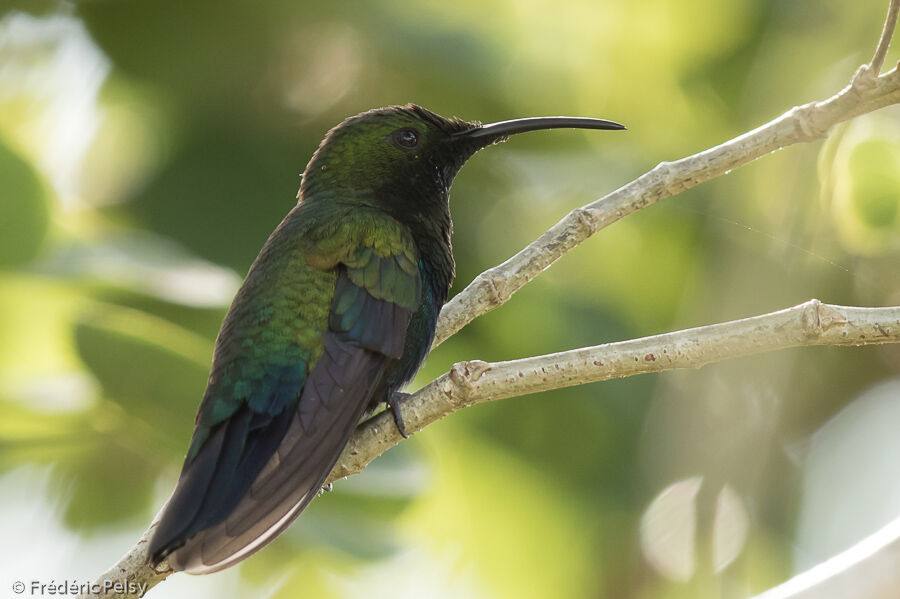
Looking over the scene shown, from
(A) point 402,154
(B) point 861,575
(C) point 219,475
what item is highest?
(A) point 402,154

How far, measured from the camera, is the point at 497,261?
4.53 m

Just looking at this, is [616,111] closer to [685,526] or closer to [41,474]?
[685,526]

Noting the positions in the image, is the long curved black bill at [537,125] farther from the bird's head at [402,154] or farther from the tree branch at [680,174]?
the tree branch at [680,174]

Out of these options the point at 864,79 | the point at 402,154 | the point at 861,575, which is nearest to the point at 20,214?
the point at 402,154

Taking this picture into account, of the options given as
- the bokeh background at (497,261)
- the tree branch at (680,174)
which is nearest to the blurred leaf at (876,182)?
the bokeh background at (497,261)

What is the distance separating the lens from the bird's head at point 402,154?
287 cm

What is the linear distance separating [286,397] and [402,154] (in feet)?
3.31

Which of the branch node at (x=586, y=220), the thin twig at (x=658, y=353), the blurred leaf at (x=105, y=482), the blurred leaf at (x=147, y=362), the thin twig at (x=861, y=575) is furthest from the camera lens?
the blurred leaf at (x=105, y=482)

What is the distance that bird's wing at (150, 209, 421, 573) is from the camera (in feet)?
6.28

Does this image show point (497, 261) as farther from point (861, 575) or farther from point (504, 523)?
A: point (861, 575)

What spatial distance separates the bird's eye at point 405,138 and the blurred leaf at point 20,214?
1.55 metres

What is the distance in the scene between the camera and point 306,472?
204 centimetres

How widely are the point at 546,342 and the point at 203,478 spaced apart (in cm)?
249

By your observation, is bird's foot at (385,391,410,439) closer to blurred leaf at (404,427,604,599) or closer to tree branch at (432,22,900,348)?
tree branch at (432,22,900,348)
